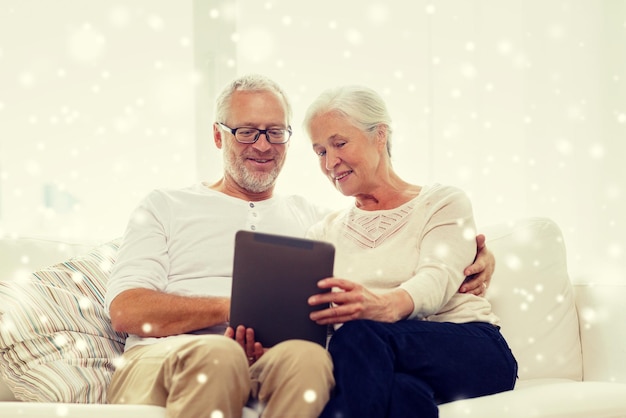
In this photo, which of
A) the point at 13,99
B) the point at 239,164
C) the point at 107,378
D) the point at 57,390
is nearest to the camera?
the point at 57,390

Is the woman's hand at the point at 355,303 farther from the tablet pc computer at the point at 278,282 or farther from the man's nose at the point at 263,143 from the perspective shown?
the man's nose at the point at 263,143

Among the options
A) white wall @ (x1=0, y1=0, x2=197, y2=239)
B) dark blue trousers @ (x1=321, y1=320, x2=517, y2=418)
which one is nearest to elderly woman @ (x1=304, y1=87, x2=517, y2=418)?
dark blue trousers @ (x1=321, y1=320, x2=517, y2=418)

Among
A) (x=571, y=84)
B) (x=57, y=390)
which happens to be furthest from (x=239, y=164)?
(x=571, y=84)

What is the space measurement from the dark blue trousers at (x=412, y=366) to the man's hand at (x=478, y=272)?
0.34 feet

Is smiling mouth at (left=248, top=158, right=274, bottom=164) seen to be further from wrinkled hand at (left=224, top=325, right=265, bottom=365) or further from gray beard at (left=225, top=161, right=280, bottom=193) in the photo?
wrinkled hand at (left=224, top=325, right=265, bottom=365)

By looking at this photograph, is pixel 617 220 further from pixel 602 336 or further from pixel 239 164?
pixel 239 164

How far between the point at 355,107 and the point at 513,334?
762 mm

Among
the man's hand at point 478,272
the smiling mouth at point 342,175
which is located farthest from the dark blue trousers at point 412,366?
the smiling mouth at point 342,175

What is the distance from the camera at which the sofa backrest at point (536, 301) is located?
189cm

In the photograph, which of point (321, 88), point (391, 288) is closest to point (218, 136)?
point (391, 288)

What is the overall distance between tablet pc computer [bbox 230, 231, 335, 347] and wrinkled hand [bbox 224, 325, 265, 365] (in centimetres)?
1

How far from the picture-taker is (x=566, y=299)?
1942mm

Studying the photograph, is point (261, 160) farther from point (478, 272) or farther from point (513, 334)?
point (513, 334)

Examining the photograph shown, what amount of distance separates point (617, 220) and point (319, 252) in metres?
1.92
